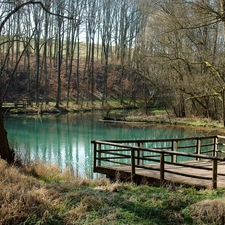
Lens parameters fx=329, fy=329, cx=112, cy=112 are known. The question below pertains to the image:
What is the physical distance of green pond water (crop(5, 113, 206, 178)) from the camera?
15.0m

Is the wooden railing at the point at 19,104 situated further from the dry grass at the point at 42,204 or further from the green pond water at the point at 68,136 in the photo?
the dry grass at the point at 42,204

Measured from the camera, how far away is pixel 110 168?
965 centimetres

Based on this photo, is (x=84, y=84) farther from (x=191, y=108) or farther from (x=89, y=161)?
(x=89, y=161)

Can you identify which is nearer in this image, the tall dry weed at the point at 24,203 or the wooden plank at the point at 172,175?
the tall dry weed at the point at 24,203

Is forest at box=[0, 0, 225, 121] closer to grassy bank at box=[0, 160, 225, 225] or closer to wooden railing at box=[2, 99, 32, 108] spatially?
wooden railing at box=[2, 99, 32, 108]

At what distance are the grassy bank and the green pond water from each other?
19.1 feet

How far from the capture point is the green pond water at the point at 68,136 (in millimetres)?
14984

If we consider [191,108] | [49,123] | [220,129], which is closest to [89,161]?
[220,129]

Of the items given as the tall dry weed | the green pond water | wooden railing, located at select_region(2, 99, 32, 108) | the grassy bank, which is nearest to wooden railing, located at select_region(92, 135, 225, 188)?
the grassy bank

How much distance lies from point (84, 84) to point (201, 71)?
27800mm

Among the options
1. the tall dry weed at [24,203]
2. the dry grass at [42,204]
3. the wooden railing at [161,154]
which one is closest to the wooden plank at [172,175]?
the wooden railing at [161,154]

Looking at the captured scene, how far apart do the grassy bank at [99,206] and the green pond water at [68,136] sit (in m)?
5.82

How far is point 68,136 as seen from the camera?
23344mm

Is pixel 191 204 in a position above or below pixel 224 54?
below
